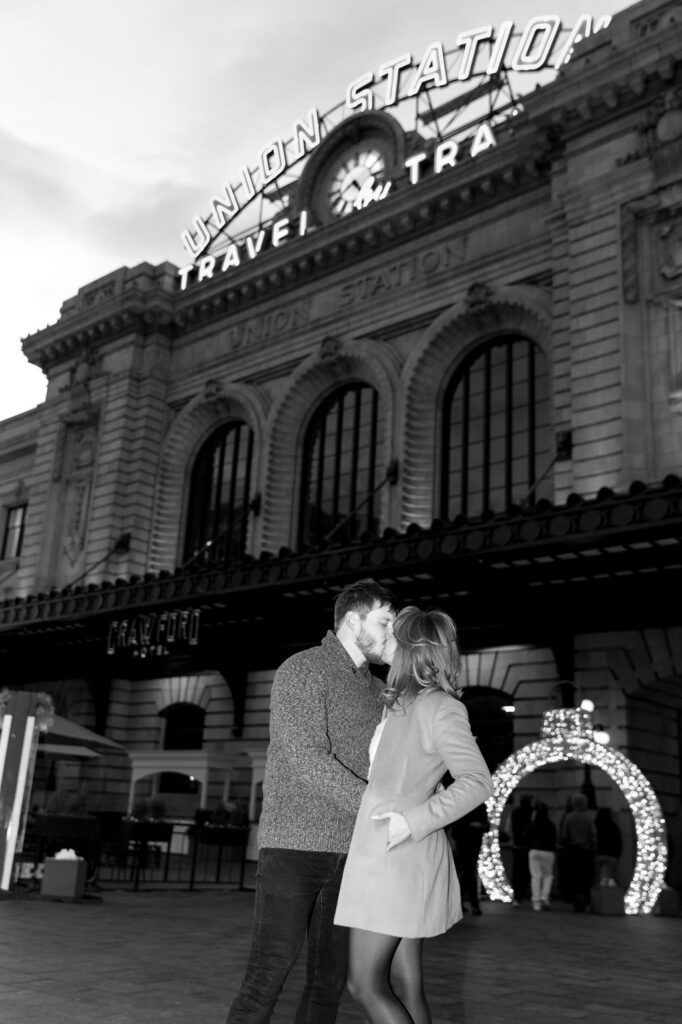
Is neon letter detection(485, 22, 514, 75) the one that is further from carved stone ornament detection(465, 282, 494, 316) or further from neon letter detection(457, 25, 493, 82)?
carved stone ornament detection(465, 282, 494, 316)

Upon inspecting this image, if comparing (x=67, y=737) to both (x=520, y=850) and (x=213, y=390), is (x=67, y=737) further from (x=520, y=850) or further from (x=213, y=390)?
(x=213, y=390)

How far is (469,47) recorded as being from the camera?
94.7 ft

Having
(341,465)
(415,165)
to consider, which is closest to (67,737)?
(341,465)

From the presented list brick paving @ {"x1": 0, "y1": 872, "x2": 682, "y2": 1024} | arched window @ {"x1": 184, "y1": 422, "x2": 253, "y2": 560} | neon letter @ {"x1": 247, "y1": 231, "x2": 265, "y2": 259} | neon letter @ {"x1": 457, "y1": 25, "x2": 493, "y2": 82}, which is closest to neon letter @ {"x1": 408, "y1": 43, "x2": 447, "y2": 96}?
neon letter @ {"x1": 457, "y1": 25, "x2": 493, "y2": 82}

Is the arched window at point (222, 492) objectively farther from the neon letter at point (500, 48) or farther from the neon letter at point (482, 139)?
the neon letter at point (500, 48)

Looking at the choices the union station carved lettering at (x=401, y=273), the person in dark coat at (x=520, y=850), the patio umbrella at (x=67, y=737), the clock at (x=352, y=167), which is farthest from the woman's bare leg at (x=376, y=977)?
the clock at (x=352, y=167)

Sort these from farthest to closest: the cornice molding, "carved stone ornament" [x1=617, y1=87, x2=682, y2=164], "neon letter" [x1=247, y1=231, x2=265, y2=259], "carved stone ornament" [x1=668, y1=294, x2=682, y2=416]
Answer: "neon letter" [x1=247, y1=231, x2=265, y2=259], "carved stone ornament" [x1=617, y1=87, x2=682, y2=164], "carved stone ornament" [x1=668, y1=294, x2=682, y2=416], the cornice molding

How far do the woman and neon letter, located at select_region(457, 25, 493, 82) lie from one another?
93.6 ft

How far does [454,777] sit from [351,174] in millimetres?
29851

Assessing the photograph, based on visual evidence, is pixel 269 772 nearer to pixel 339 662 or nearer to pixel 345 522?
pixel 339 662

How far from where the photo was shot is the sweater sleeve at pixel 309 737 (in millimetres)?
3822

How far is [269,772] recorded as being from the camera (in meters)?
4.12

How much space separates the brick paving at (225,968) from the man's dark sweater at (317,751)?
85.4 inches

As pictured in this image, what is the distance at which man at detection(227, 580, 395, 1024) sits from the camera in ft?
12.6
